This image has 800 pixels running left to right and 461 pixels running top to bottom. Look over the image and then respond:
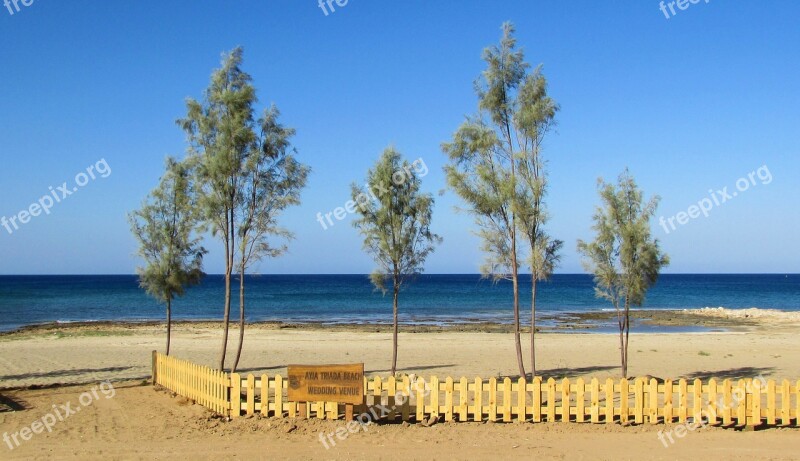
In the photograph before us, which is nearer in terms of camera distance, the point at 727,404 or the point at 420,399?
the point at 727,404

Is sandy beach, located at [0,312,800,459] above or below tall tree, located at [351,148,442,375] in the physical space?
below

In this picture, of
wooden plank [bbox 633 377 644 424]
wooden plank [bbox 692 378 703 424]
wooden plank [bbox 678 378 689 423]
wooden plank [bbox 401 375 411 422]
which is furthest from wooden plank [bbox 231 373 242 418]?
wooden plank [bbox 692 378 703 424]

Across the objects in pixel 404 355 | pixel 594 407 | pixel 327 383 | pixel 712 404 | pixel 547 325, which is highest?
pixel 327 383

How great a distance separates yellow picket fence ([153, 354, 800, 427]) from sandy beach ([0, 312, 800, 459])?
314mm

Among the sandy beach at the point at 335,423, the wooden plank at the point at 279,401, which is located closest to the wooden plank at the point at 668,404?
the sandy beach at the point at 335,423

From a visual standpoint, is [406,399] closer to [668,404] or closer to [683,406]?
[668,404]

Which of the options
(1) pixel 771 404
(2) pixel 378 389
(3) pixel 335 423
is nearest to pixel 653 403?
(1) pixel 771 404

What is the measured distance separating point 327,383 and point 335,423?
801mm

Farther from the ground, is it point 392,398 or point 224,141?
point 224,141

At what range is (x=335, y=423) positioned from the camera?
1273 cm

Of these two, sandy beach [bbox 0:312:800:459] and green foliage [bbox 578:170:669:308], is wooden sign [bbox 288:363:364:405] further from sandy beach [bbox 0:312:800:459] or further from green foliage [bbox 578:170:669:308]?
green foliage [bbox 578:170:669:308]

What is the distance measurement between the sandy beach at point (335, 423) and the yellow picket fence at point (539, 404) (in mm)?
314

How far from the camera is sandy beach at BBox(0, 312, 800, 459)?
11242mm

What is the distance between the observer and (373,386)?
13.0m
